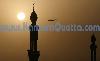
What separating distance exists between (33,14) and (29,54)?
1858mm

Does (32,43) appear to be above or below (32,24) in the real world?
below

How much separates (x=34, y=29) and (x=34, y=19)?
46 centimetres

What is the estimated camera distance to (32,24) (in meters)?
13.8

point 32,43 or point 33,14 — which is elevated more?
point 33,14

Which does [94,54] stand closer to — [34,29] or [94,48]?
[94,48]

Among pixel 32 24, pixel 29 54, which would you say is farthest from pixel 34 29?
pixel 29 54

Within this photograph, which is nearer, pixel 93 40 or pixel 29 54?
pixel 29 54

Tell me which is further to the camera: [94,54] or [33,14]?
[94,54]

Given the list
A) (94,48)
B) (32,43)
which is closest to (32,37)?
(32,43)

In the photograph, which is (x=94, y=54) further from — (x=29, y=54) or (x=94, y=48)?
(x=29, y=54)

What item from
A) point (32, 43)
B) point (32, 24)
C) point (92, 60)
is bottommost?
point (92, 60)

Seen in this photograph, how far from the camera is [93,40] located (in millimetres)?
17406

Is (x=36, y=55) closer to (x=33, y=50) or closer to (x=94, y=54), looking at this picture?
(x=33, y=50)

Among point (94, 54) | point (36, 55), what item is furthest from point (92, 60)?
point (36, 55)
